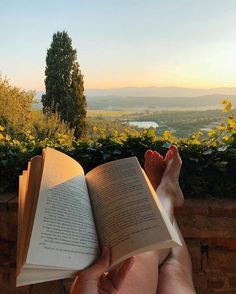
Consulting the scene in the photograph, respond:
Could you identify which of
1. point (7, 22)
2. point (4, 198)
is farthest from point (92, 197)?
point (7, 22)

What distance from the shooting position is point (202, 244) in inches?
64.7

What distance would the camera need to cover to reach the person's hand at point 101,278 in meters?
0.76

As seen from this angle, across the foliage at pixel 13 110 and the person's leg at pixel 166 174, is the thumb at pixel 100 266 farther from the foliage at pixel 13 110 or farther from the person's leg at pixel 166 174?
the foliage at pixel 13 110

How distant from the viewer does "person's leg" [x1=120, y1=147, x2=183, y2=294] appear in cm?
102

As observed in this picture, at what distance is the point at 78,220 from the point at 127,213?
0.10 meters

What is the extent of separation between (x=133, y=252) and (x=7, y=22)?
→ 26.7ft

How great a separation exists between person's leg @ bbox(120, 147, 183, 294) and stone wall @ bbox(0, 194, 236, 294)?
127mm

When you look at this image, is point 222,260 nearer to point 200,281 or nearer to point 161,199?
point 200,281

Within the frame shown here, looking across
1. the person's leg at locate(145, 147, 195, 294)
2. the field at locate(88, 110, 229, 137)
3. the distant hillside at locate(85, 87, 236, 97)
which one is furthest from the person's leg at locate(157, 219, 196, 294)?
the distant hillside at locate(85, 87, 236, 97)

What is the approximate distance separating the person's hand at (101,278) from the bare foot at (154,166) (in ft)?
2.81

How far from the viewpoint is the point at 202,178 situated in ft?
5.63

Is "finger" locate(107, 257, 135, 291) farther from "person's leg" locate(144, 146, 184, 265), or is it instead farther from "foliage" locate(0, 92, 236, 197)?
"foliage" locate(0, 92, 236, 197)

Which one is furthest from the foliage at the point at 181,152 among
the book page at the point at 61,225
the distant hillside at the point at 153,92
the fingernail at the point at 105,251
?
the distant hillside at the point at 153,92

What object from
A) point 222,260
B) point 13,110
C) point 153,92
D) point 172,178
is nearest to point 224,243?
point 222,260
